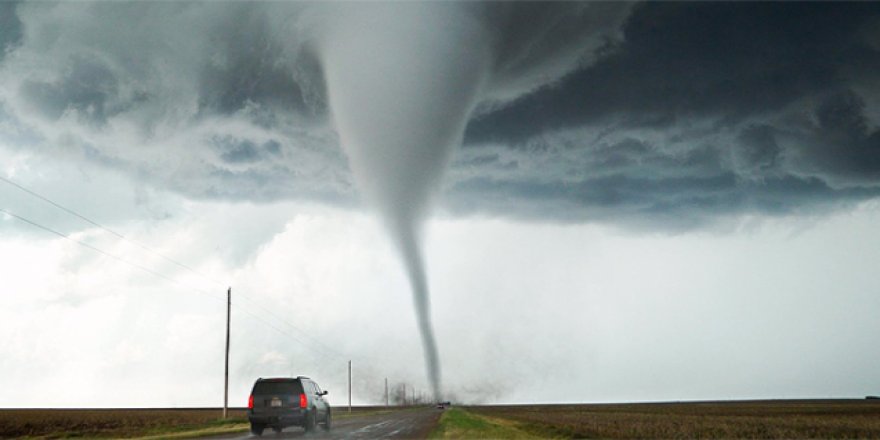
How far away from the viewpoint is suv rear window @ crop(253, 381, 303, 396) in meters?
34.0

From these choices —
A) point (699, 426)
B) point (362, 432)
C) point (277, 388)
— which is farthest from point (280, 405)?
point (699, 426)

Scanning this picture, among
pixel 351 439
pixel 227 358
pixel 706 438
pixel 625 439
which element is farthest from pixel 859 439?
pixel 227 358

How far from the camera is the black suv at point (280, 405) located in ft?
110

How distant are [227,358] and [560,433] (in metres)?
32.9

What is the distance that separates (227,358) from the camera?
195 feet

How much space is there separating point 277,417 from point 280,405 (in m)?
0.56

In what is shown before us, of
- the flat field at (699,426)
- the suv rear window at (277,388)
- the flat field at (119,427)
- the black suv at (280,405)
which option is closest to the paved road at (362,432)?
the black suv at (280,405)

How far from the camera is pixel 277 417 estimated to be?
109 ft

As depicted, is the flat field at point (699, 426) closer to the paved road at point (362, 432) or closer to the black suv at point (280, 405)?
the paved road at point (362, 432)

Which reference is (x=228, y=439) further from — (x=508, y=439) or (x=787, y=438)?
(x=787, y=438)

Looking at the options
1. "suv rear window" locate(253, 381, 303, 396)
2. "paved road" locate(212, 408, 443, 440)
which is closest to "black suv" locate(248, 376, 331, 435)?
"suv rear window" locate(253, 381, 303, 396)

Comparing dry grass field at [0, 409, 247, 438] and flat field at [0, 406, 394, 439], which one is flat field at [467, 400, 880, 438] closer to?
flat field at [0, 406, 394, 439]

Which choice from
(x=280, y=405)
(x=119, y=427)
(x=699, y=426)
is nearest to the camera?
(x=280, y=405)

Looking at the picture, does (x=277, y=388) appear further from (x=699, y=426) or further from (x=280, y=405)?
(x=699, y=426)
